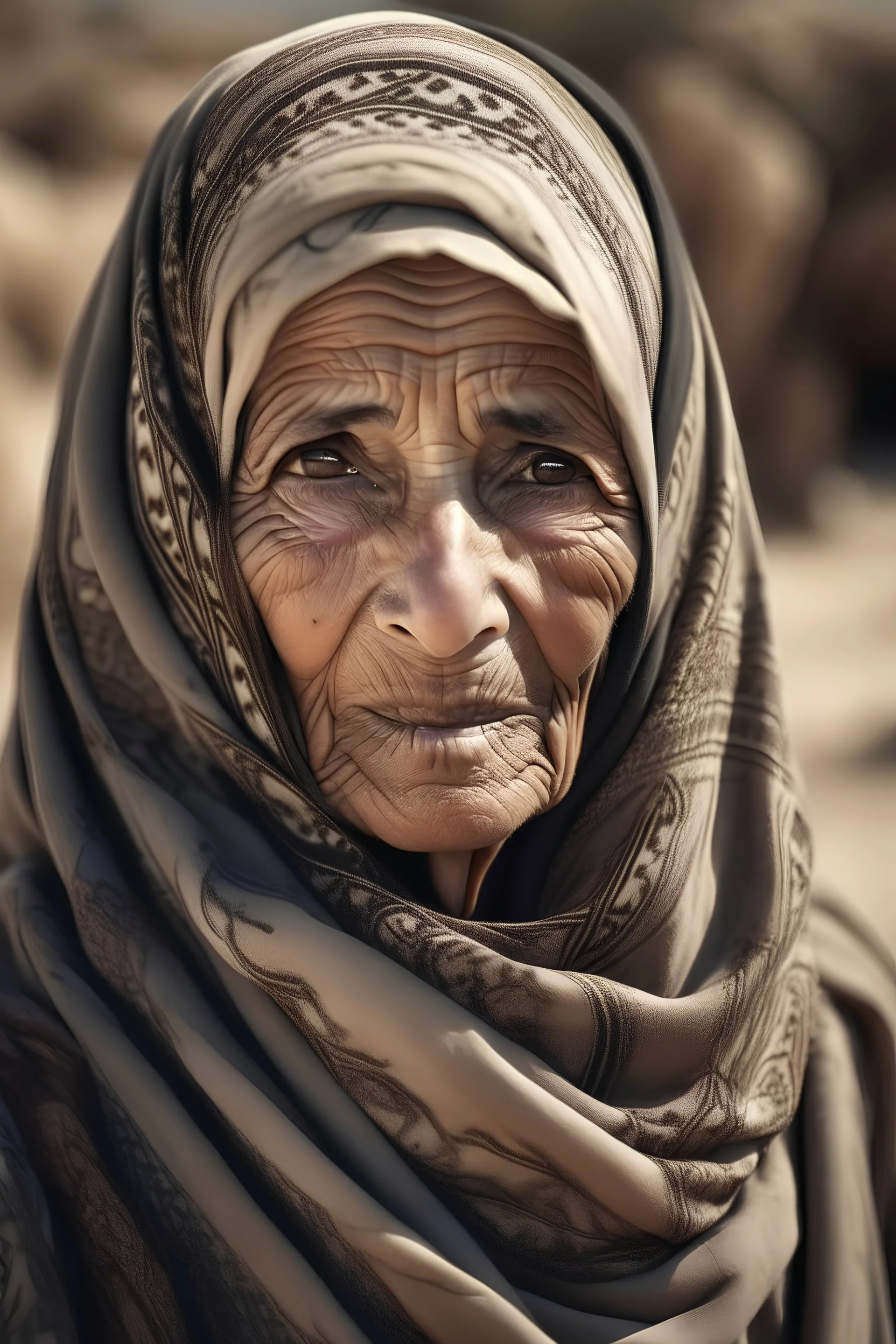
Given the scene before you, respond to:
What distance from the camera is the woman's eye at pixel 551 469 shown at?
1355mm

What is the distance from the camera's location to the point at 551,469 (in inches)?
53.4

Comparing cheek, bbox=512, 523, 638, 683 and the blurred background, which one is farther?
the blurred background

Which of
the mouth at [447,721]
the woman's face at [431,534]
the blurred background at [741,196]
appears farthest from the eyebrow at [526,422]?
the blurred background at [741,196]

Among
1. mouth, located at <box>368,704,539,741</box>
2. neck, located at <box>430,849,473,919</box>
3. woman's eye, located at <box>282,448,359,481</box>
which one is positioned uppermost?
woman's eye, located at <box>282,448,359,481</box>

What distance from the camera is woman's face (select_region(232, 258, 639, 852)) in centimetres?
127

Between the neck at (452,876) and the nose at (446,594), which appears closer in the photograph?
the nose at (446,594)

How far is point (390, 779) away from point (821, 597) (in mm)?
4973

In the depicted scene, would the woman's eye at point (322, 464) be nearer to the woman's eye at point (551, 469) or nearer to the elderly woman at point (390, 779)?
the elderly woman at point (390, 779)

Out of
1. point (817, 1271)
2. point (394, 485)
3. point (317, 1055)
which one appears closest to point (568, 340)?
point (394, 485)

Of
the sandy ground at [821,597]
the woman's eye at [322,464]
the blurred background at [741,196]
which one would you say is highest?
the blurred background at [741,196]

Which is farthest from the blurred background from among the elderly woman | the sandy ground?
the elderly woman

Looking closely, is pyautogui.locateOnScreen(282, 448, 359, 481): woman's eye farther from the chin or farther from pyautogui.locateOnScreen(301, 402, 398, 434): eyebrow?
the chin

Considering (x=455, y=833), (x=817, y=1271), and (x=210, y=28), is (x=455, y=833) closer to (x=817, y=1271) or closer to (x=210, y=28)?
(x=817, y=1271)

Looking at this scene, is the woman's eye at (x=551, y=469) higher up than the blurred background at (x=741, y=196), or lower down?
lower down
